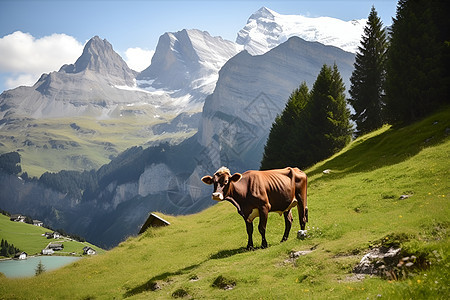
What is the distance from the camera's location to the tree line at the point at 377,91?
3944cm

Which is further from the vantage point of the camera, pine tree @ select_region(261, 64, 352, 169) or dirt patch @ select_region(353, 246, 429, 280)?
pine tree @ select_region(261, 64, 352, 169)

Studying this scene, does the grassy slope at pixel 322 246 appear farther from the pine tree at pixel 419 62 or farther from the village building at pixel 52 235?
the village building at pixel 52 235

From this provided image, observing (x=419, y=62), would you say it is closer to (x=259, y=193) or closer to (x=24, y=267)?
(x=259, y=193)

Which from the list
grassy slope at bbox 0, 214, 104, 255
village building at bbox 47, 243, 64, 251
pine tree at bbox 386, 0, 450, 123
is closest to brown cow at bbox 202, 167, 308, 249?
pine tree at bbox 386, 0, 450, 123

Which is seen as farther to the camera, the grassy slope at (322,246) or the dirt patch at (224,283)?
the dirt patch at (224,283)

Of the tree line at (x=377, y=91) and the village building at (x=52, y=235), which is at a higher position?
the tree line at (x=377, y=91)

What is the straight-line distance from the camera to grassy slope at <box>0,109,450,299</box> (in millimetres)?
10711

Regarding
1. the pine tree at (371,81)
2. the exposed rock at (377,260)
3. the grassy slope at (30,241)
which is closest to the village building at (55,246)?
the grassy slope at (30,241)

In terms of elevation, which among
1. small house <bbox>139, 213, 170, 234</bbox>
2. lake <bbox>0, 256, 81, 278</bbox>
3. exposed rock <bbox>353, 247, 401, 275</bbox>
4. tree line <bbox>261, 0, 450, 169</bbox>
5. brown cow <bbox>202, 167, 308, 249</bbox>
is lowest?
lake <bbox>0, 256, 81, 278</bbox>

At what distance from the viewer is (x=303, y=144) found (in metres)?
56.6

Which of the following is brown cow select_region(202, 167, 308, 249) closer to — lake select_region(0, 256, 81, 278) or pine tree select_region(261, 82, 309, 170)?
pine tree select_region(261, 82, 309, 170)

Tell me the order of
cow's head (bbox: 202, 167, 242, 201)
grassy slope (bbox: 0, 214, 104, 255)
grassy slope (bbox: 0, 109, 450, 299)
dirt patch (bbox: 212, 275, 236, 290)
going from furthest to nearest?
grassy slope (bbox: 0, 214, 104, 255), cow's head (bbox: 202, 167, 242, 201), dirt patch (bbox: 212, 275, 236, 290), grassy slope (bbox: 0, 109, 450, 299)

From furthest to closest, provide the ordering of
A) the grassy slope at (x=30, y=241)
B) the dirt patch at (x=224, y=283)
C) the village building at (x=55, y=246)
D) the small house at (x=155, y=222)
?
the grassy slope at (x=30, y=241) → the village building at (x=55, y=246) → the small house at (x=155, y=222) → the dirt patch at (x=224, y=283)

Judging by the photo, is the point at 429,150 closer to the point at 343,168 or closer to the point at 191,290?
the point at 343,168
